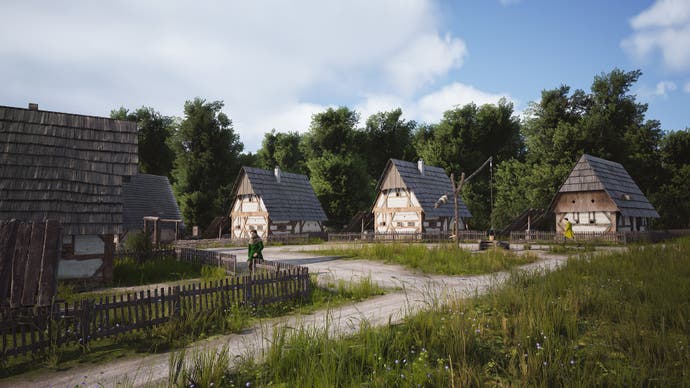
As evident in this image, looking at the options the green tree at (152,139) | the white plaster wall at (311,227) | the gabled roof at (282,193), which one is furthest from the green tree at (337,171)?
the green tree at (152,139)

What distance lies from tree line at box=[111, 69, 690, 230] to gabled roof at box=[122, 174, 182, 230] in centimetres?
734

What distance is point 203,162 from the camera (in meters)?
42.2

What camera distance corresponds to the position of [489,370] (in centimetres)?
534

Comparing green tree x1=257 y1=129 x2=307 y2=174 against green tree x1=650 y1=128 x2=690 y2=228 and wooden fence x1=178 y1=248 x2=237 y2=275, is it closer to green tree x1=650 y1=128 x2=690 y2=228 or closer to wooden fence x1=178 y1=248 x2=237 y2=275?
wooden fence x1=178 y1=248 x2=237 y2=275

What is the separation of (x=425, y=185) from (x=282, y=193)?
42.9 ft

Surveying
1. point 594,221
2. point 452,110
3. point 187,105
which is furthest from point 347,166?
point 594,221

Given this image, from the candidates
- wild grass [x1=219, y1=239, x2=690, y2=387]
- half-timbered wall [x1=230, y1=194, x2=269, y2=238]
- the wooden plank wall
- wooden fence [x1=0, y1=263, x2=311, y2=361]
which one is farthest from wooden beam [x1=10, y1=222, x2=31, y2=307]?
half-timbered wall [x1=230, y1=194, x2=269, y2=238]

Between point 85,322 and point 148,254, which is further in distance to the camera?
point 148,254

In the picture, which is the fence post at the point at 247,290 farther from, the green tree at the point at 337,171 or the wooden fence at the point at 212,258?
the green tree at the point at 337,171

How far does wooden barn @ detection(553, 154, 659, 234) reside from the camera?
90.3ft

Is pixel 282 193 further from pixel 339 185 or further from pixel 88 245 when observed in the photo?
pixel 88 245

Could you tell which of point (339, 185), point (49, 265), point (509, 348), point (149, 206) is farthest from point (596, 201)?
point (149, 206)

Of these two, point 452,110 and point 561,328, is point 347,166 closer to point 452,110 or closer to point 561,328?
point 452,110

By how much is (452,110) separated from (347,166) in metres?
15.9
